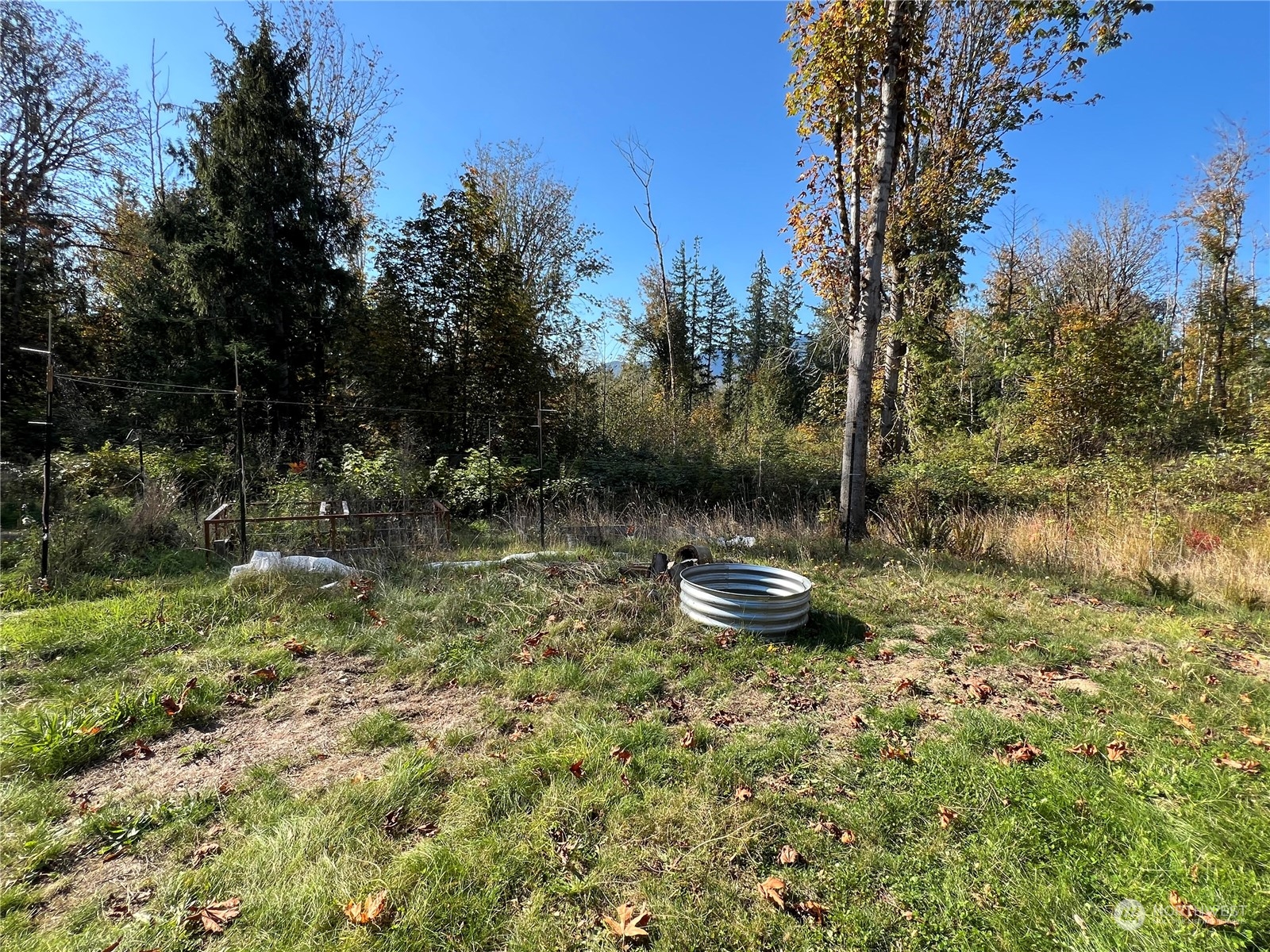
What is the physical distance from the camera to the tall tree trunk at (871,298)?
6414mm

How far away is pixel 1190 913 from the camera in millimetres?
1552

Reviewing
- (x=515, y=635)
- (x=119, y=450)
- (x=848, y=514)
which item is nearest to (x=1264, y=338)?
(x=848, y=514)

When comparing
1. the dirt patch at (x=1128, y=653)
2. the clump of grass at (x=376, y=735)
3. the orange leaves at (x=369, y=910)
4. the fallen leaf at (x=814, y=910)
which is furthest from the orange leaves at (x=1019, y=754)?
the clump of grass at (x=376, y=735)

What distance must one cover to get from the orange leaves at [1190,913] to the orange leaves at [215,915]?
116 inches

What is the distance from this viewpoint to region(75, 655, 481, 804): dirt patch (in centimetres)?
227

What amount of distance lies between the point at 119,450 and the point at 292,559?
5.63 metres

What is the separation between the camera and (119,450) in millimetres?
7801

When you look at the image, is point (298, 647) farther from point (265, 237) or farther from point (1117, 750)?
point (265, 237)

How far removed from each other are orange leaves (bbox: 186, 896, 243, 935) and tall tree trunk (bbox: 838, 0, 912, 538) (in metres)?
6.45

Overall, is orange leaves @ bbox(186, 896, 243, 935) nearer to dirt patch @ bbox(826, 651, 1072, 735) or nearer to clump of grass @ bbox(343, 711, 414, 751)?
clump of grass @ bbox(343, 711, 414, 751)

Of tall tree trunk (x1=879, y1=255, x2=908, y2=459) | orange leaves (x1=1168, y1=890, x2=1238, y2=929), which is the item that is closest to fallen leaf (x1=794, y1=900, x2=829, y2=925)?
orange leaves (x1=1168, y1=890, x2=1238, y2=929)

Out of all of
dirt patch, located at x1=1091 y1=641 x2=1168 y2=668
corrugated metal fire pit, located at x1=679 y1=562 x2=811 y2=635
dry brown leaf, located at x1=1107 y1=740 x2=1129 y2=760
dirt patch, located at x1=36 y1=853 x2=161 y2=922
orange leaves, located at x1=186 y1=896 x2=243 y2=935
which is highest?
corrugated metal fire pit, located at x1=679 y1=562 x2=811 y2=635

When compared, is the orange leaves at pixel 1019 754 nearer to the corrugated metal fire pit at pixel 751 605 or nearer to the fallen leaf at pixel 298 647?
the corrugated metal fire pit at pixel 751 605

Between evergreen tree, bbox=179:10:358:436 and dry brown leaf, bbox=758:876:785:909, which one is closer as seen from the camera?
dry brown leaf, bbox=758:876:785:909
